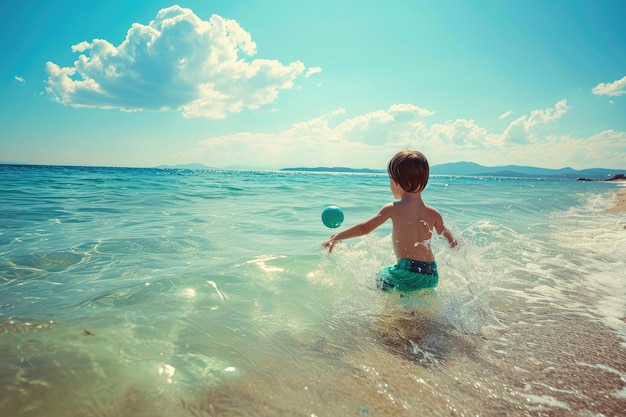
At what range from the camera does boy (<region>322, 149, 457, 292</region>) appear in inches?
127

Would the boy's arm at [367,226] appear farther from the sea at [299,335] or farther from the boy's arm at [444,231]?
the sea at [299,335]

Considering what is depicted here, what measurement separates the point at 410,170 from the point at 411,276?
40.0 inches

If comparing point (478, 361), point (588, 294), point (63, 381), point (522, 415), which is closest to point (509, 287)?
point (588, 294)

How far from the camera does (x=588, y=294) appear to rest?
382 cm

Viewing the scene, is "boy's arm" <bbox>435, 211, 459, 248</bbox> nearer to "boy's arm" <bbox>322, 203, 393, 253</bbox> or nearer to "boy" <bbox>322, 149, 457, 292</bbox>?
"boy" <bbox>322, 149, 457, 292</bbox>

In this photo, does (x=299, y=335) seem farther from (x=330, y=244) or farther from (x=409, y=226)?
(x=409, y=226)

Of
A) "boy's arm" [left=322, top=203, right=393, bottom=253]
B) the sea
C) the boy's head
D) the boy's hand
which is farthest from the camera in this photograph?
the boy's hand

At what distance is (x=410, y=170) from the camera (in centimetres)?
318

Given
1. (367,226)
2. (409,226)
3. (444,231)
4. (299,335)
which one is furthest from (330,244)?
(444,231)

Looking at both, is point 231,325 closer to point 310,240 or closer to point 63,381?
point 63,381

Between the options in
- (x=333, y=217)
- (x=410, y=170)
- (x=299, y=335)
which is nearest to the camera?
(x=299, y=335)

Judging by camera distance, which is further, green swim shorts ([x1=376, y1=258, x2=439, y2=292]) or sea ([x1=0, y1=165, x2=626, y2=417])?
green swim shorts ([x1=376, y1=258, x2=439, y2=292])

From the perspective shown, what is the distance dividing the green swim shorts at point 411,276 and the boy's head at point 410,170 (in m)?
0.72

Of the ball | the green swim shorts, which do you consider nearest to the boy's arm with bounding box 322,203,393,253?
the green swim shorts
